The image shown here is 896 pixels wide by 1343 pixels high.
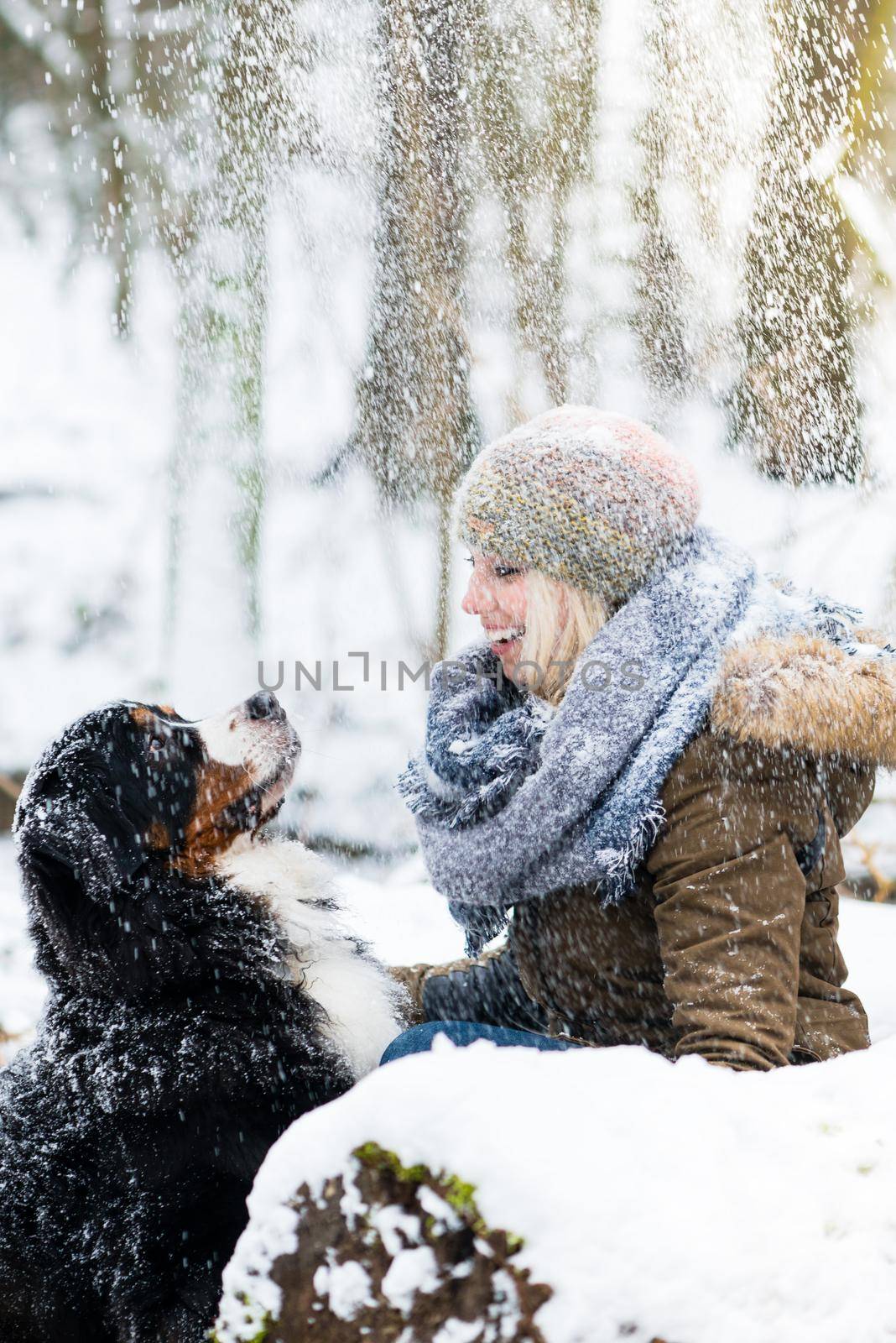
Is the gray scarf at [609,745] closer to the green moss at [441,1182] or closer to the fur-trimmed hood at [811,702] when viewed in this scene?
the fur-trimmed hood at [811,702]

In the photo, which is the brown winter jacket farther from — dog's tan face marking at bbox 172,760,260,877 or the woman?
dog's tan face marking at bbox 172,760,260,877

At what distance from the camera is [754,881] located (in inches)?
58.7

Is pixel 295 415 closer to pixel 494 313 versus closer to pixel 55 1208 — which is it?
pixel 494 313

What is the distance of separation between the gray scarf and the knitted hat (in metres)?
0.06

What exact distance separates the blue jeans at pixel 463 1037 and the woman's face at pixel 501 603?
0.67 meters

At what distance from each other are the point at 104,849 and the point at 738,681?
3.97 feet

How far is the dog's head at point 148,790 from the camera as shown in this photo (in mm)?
1924

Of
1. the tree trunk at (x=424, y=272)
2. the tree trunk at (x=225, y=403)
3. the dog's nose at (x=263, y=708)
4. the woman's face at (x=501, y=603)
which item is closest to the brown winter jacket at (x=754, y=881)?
the woman's face at (x=501, y=603)

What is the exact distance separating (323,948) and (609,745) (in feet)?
2.98

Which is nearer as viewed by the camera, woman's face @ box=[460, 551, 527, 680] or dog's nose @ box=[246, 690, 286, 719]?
woman's face @ box=[460, 551, 527, 680]

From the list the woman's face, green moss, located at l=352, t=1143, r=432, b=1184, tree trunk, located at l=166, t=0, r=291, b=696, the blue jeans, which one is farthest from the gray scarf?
tree trunk, located at l=166, t=0, r=291, b=696

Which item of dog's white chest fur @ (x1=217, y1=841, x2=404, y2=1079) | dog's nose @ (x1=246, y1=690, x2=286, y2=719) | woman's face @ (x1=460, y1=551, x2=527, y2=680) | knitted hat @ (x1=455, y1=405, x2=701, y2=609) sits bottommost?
dog's white chest fur @ (x1=217, y1=841, x2=404, y2=1079)

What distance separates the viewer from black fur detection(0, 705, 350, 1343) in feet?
5.57

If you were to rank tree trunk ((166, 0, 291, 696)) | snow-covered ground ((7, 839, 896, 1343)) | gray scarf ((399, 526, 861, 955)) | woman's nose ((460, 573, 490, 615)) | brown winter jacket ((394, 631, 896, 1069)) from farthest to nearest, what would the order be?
tree trunk ((166, 0, 291, 696)), woman's nose ((460, 573, 490, 615)), gray scarf ((399, 526, 861, 955)), brown winter jacket ((394, 631, 896, 1069)), snow-covered ground ((7, 839, 896, 1343))
